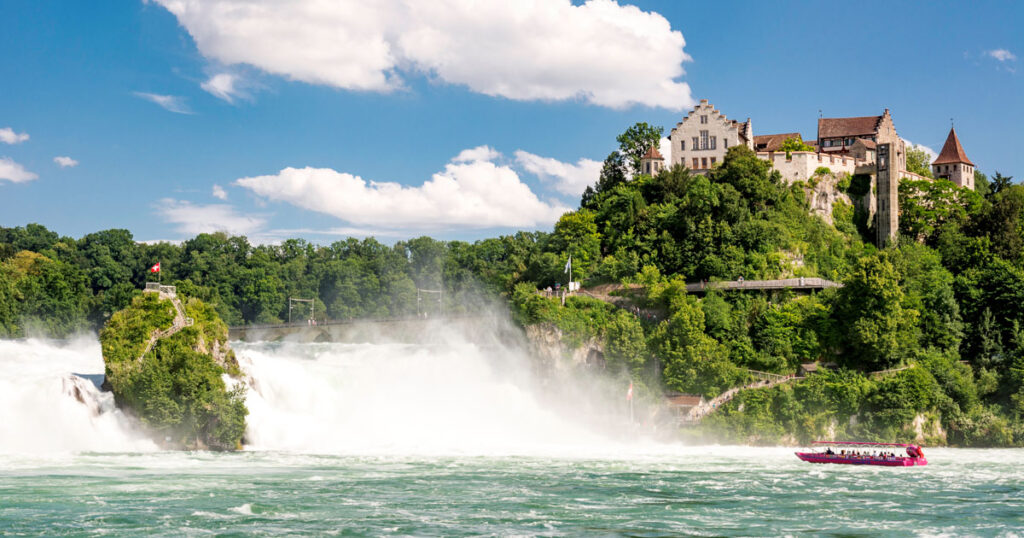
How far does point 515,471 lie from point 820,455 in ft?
54.6

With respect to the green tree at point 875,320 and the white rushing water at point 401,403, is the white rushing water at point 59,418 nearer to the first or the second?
the white rushing water at point 401,403

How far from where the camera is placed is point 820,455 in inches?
2019

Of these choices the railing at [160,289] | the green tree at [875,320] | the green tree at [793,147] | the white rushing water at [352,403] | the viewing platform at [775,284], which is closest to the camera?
the white rushing water at [352,403]

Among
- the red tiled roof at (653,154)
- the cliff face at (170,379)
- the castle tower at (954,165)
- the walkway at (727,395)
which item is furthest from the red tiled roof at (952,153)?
the cliff face at (170,379)

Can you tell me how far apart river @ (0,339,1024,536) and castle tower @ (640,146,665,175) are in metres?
23.4

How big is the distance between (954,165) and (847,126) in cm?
1134

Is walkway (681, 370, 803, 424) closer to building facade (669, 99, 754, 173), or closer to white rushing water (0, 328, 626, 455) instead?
white rushing water (0, 328, 626, 455)

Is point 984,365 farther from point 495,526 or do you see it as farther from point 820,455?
point 495,526

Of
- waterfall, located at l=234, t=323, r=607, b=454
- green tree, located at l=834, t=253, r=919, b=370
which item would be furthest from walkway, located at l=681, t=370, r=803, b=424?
waterfall, located at l=234, t=323, r=607, b=454

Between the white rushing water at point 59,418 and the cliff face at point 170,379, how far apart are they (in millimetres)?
1032

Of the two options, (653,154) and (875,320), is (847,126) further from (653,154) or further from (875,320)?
(875,320)

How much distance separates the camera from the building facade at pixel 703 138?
268 ft

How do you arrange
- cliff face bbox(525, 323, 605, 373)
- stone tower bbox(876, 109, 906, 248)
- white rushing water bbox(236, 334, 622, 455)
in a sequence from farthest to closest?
stone tower bbox(876, 109, 906, 248) < cliff face bbox(525, 323, 605, 373) < white rushing water bbox(236, 334, 622, 455)

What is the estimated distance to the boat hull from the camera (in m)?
50.2
